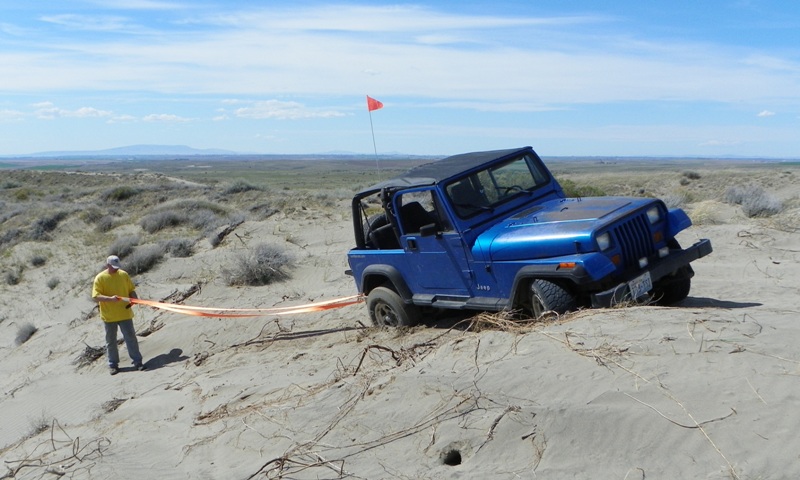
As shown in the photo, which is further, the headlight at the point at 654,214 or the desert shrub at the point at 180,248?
the desert shrub at the point at 180,248

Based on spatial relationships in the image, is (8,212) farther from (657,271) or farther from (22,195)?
(657,271)

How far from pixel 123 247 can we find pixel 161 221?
3613mm

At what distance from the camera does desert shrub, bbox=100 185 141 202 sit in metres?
32.8

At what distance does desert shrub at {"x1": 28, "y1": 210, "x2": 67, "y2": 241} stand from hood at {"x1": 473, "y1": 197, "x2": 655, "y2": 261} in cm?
1986

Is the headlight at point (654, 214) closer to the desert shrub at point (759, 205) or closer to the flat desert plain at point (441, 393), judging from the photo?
the flat desert plain at point (441, 393)

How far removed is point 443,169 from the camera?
26.9 ft

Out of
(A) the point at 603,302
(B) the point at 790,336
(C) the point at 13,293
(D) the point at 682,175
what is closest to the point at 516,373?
(A) the point at 603,302

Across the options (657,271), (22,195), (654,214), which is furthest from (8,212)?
(657,271)

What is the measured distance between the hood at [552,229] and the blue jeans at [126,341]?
5359mm

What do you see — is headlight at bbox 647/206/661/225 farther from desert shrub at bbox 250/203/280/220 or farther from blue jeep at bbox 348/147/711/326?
desert shrub at bbox 250/203/280/220

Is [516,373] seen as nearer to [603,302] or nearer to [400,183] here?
[603,302]

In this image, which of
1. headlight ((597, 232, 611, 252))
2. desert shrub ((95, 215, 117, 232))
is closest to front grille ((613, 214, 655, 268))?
headlight ((597, 232, 611, 252))

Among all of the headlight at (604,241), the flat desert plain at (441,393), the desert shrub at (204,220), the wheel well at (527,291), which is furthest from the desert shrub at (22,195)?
the headlight at (604,241)

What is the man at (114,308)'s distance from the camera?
10.0 meters
